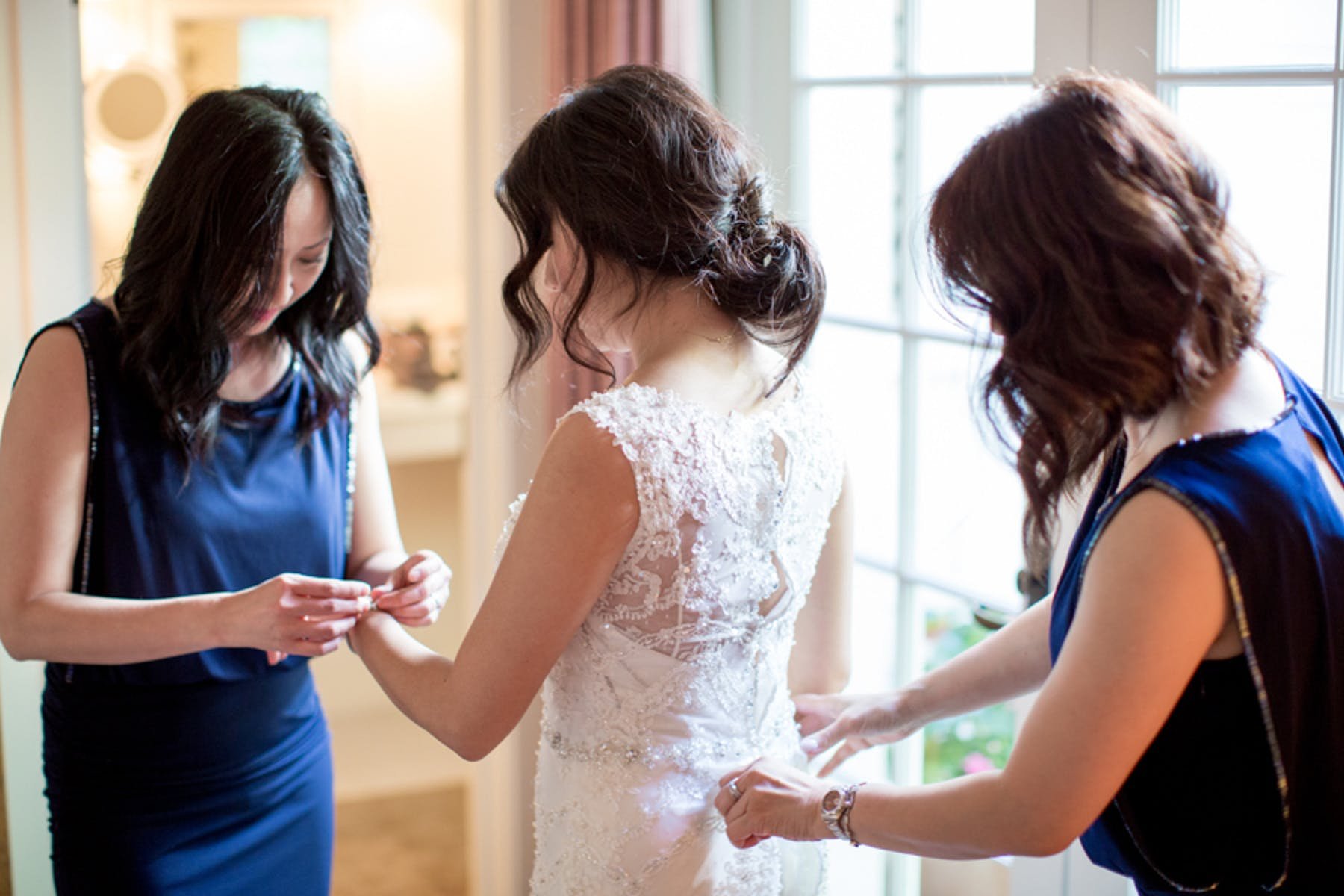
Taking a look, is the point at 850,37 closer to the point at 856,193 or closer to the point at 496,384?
the point at 856,193

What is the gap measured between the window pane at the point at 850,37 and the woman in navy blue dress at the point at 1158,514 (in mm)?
1169

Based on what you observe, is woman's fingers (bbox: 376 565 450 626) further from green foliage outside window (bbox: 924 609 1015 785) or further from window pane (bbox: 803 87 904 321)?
green foliage outside window (bbox: 924 609 1015 785)

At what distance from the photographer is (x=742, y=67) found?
8.36 feet

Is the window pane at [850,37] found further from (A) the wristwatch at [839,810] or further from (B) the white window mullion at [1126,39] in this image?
(A) the wristwatch at [839,810]

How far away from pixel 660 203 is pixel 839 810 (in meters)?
0.66

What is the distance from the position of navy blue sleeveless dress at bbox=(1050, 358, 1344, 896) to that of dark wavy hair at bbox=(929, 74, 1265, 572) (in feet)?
0.27

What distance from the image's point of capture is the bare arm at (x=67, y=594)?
1.56 m

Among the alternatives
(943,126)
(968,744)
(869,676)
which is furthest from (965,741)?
(943,126)

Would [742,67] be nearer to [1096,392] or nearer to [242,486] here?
[242,486]

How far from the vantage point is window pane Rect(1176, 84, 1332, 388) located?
1.53 meters

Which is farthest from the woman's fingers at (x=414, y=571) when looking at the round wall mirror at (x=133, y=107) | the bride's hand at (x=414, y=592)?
the round wall mirror at (x=133, y=107)

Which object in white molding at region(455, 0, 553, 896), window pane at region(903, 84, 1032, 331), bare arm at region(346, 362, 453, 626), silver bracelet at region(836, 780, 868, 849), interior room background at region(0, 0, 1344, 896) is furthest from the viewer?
white molding at region(455, 0, 553, 896)

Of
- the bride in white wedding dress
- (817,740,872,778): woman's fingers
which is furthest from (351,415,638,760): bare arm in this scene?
(817,740,872,778): woman's fingers

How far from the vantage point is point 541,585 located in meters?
1.29
